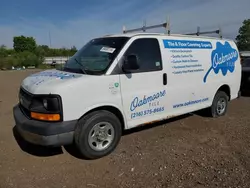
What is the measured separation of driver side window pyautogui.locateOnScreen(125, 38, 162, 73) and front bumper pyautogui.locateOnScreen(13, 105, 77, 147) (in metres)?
1.52

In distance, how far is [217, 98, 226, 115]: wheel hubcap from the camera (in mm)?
5894

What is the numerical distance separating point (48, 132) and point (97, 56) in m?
1.60

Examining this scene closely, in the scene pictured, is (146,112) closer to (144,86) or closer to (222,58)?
(144,86)

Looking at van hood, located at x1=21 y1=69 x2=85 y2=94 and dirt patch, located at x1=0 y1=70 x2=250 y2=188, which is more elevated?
van hood, located at x1=21 y1=69 x2=85 y2=94

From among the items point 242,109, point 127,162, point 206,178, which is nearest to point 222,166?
point 206,178

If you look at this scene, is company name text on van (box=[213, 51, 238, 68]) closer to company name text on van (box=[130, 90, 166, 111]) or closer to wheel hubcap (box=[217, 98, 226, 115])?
wheel hubcap (box=[217, 98, 226, 115])

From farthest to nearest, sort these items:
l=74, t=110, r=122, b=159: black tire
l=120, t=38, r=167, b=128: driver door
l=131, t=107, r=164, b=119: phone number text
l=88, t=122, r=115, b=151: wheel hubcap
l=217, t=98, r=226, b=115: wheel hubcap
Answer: l=217, t=98, r=226, b=115: wheel hubcap → l=131, t=107, r=164, b=119: phone number text → l=120, t=38, r=167, b=128: driver door → l=88, t=122, r=115, b=151: wheel hubcap → l=74, t=110, r=122, b=159: black tire

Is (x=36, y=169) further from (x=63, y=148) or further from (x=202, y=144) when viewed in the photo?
(x=202, y=144)

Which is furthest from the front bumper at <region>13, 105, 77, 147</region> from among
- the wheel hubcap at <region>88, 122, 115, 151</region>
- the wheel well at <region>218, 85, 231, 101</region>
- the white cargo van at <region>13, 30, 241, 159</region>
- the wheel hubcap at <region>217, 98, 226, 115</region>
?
the wheel well at <region>218, 85, 231, 101</region>

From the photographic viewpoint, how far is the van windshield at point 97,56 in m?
3.80

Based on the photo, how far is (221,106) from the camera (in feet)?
19.7

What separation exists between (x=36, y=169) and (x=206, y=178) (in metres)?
2.48

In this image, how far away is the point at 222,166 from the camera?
3471 mm

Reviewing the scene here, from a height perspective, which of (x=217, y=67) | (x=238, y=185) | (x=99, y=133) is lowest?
(x=238, y=185)
